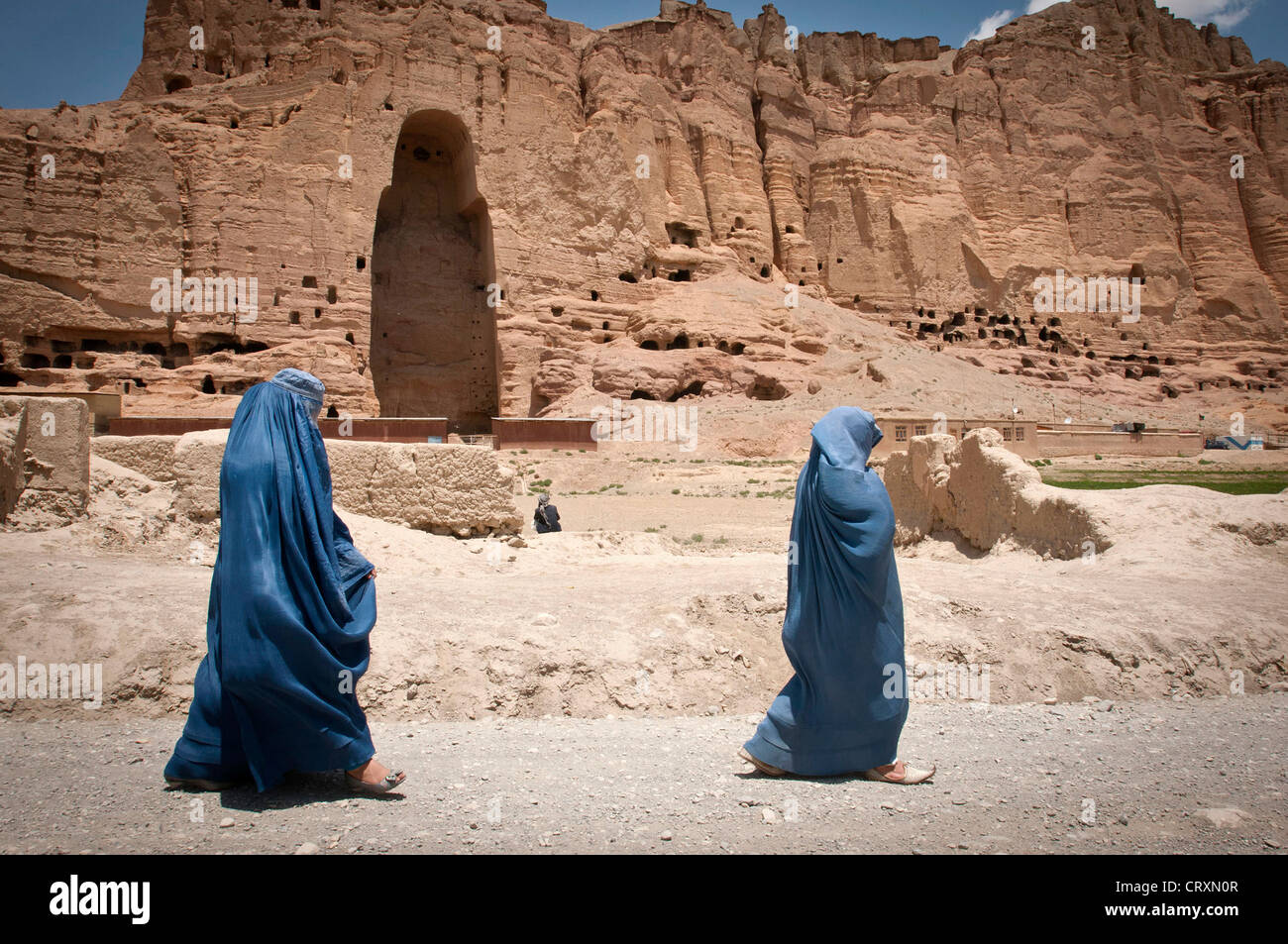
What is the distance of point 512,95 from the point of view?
35062 mm

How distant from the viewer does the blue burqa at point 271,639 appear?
3.32 m

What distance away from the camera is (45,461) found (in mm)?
7441

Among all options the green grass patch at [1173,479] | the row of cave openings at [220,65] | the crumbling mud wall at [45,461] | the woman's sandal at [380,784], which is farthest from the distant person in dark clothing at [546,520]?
the row of cave openings at [220,65]

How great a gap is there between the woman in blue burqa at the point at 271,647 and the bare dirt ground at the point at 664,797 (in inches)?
6.2

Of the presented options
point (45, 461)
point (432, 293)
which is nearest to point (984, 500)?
point (45, 461)

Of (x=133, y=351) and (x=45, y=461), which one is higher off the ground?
(x=133, y=351)

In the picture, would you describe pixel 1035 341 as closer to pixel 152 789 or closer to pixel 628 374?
pixel 628 374

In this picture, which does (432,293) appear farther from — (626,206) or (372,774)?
(372,774)

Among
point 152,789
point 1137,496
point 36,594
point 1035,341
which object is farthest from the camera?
point 1035,341

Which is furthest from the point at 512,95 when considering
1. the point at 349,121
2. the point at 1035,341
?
the point at 1035,341

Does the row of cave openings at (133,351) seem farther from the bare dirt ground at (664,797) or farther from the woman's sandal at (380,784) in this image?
the woman's sandal at (380,784)

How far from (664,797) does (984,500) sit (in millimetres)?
7574

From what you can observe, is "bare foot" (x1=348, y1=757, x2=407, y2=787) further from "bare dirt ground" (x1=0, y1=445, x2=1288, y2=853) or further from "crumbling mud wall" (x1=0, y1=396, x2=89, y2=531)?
"crumbling mud wall" (x1=0, y1=396, x2=89, y2=531)

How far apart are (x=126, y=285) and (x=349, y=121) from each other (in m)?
10.00
